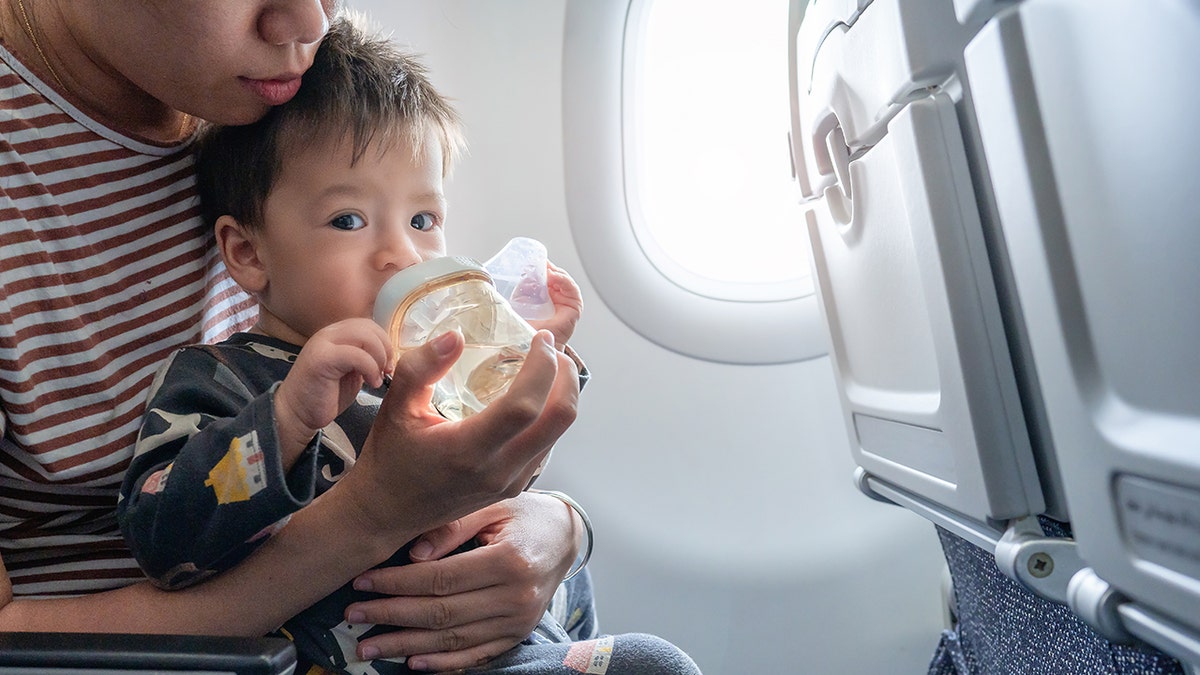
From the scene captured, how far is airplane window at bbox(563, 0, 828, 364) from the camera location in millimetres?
1799

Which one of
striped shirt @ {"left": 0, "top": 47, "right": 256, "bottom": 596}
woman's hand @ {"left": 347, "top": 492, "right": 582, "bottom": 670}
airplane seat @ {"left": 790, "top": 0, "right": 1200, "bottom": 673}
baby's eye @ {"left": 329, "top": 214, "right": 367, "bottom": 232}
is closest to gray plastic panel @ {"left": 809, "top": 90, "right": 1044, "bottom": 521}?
airplane seat @ {"left": 790, "top": 0, "right": 1200, "bottom": 673}

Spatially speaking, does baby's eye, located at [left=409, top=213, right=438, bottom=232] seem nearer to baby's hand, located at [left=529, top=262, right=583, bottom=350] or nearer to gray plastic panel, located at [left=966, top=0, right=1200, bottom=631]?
baby's hand, located at [left=529, top=262, right=583, bottom=350]

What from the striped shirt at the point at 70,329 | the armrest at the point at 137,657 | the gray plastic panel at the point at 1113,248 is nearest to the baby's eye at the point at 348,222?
the striped shirt at the point at 70,329

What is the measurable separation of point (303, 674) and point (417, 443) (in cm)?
37

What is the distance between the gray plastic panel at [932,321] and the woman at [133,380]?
34 centimetres

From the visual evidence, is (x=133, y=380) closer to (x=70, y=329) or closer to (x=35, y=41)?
(x=70, y=329)

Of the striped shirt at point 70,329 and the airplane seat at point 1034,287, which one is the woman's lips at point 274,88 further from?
the airplane seat at point 1034,287

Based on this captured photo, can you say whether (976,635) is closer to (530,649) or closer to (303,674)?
(530,649)

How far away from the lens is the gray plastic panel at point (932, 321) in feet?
2.41

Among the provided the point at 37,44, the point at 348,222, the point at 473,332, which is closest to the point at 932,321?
the point at 473,332

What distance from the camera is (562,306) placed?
45.9 inches

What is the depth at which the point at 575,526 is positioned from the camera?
1247mm

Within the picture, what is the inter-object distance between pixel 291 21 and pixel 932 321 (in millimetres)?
710

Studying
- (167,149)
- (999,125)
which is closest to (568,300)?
(167,149)
